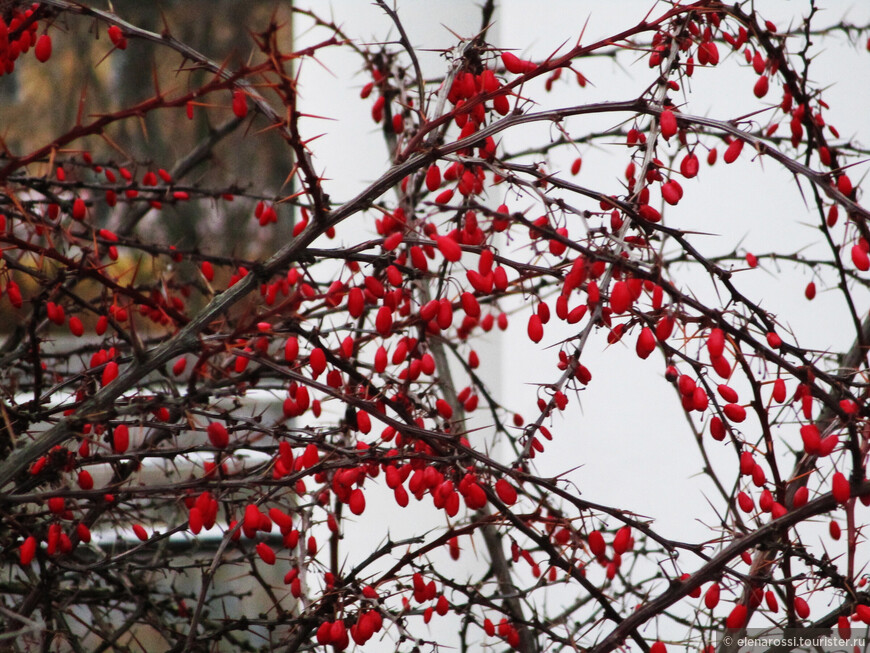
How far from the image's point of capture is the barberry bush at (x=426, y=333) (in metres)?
0.75

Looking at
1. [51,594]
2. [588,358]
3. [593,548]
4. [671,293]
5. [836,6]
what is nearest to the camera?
[671,293]

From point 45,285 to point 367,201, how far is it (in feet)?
1.27

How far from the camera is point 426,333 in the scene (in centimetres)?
120

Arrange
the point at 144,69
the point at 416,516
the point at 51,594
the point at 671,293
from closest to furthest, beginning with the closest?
the point at 671,293, the point at 51,594, the point at 416,516, the point at 144,69

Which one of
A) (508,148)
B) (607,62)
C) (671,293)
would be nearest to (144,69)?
(508,148)

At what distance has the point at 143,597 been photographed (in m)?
1.20

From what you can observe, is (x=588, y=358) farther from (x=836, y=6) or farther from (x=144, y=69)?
(x=144, y=69)

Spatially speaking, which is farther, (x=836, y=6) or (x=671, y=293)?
(x=836, y=6)

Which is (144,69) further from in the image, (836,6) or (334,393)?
(334,393)

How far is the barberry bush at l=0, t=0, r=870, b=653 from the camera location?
0.75 meters

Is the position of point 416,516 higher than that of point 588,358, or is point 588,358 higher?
point 588,358

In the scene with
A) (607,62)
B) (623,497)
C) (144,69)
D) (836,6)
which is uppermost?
(144,69)

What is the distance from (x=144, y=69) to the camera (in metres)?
2.84

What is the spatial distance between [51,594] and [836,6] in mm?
1746
